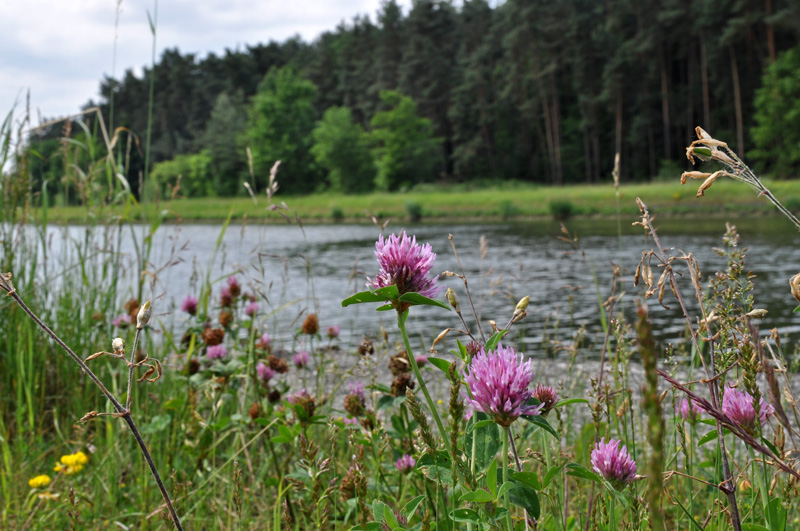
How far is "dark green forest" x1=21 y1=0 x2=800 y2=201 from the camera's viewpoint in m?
37.2

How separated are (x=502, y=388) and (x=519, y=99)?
48.5m

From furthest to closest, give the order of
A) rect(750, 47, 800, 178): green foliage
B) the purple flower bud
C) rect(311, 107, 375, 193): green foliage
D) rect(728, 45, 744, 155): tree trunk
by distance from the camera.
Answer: rect(311, 107, 375, 193): green foliage, rect(728, 45, 744, 155): tree trunk, rect(750, 47, 800, 178): green foliage, the purple flower bud

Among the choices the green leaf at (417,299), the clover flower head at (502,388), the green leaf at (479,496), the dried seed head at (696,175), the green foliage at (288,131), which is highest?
the green foliage at (288,131)

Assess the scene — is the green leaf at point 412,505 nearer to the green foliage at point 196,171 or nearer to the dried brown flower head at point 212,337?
the dried brown flower head at point 212,337

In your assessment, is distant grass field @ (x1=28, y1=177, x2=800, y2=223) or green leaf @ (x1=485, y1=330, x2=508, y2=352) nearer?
green leaf @ (x1=485, y1=330, x2=508, y2=352)

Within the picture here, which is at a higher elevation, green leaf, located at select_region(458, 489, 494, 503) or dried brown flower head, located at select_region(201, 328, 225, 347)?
green leaf, located at select_region(458, 489, 494, 503)

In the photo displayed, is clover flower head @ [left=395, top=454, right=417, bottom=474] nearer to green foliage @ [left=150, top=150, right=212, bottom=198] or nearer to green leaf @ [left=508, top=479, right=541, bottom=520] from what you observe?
green leaf @ [left=508, top=479, right=541, bottom=520]

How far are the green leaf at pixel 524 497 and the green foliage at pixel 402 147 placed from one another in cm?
4501

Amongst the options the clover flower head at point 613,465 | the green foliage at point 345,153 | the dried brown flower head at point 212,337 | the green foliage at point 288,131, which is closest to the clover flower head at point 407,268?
the clover flower head at point 613,465

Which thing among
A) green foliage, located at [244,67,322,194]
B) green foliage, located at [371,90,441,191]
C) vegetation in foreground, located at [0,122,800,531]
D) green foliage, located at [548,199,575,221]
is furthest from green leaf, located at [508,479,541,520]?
green foliage, located at [244,67,322,194]

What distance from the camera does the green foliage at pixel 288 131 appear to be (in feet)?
171

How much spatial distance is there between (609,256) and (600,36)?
107 ft

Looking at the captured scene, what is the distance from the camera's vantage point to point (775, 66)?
115ft

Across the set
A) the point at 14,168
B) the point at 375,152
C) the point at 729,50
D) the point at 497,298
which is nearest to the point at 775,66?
the point at 729,50
